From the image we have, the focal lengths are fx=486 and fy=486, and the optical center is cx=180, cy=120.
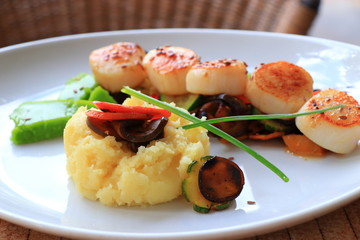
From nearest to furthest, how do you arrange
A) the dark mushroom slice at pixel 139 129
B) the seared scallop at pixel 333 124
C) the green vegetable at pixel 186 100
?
the dark mushroom slice at pixel 139 129
the seared scallop at pixel 333 124
the green vegetable at pixel 186 100

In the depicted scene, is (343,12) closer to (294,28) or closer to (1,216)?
(294,28)

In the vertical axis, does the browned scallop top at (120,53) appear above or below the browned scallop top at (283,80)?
below

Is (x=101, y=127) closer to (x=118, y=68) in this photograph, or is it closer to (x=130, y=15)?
(x=118, y=68)

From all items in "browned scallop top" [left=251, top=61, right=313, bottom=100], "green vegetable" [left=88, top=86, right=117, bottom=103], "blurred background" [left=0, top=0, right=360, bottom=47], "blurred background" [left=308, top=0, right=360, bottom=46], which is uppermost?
"browned scallop top" [left=251, top=61, right=313, bottom=100]

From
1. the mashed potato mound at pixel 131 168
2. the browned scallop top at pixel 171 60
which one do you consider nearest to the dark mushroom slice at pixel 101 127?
the mashed potato mound at pixel 131 168

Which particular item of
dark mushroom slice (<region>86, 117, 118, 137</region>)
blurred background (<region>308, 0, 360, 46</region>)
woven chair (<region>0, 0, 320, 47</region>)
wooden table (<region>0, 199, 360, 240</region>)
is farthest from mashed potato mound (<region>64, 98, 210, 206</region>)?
blurred background (<region>308, 0, 360, 46</region>)

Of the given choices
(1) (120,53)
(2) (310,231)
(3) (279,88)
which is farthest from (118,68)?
(2) (310,231)

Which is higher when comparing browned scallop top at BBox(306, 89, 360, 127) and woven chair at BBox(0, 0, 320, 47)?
browned scallop top at BBox(306, 89, 360, 127)

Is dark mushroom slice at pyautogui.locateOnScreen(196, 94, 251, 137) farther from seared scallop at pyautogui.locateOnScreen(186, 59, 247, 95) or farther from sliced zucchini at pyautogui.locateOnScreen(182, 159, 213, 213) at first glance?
sliced zucchini at pyautogui.locateOnScreen(182, 159, 213, 213)

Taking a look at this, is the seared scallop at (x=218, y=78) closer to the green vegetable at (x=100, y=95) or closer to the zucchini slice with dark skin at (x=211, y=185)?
the green vegetable at (x=100, y=95)
